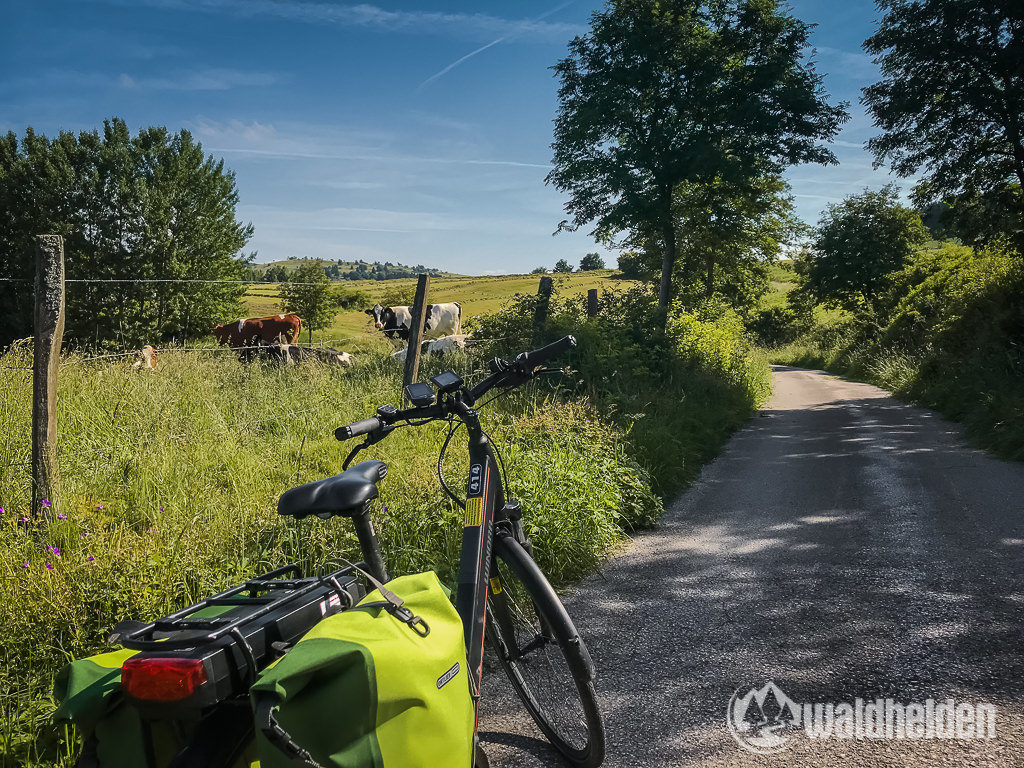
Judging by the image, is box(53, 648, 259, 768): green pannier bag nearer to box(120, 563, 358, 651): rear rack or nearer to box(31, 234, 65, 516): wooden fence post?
box(120, 563, 358, 651): rear rack

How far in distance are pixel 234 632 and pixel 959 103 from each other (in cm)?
1603

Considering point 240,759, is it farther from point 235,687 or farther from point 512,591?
point 512,591

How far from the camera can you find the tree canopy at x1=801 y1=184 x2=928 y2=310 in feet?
118

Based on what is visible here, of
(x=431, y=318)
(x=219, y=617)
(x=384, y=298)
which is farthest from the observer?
(x=384, y=298)

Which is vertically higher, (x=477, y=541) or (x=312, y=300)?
(x=312, y=300)

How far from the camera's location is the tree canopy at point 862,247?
3609 cm

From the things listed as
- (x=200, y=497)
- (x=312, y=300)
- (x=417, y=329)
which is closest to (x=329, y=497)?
(x=200, y=497)

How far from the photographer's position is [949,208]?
14273mm

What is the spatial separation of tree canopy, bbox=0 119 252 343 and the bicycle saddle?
26.3 metres

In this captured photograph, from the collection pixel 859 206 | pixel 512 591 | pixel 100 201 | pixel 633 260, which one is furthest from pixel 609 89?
pixel 859 206

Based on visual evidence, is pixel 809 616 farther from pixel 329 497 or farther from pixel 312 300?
pixel 312 300

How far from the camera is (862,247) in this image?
36.7 m

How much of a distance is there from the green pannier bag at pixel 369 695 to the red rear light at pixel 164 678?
15cm

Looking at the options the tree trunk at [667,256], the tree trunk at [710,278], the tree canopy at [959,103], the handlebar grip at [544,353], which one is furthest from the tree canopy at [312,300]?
the handlebar grip at [544,353]
